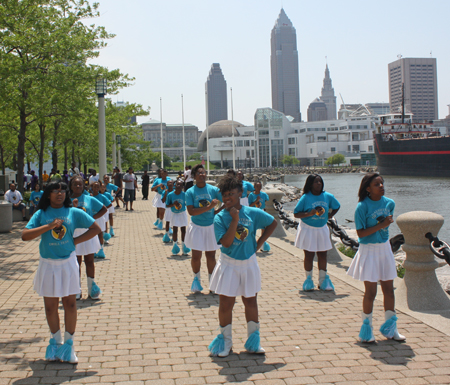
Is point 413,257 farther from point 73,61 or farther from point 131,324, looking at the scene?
point 73,61

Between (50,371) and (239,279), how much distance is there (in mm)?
1909

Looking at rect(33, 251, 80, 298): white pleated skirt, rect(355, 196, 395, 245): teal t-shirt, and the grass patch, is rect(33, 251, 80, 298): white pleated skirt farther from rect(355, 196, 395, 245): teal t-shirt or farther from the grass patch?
the grass patch

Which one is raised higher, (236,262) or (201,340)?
(236,262)

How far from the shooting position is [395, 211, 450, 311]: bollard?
19.0ft

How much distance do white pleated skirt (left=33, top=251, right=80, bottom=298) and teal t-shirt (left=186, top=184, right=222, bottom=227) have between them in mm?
2807

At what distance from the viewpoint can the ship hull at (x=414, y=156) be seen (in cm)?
6756

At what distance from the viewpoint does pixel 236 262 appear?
4.67 m

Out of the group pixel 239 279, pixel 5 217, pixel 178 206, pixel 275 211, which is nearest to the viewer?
pixel 239 279

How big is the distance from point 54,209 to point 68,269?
1.95 ft

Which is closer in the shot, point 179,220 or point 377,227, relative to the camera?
point 377,227

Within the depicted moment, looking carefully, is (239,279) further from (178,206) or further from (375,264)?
(178,206)

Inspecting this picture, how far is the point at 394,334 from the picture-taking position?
5.06 metres

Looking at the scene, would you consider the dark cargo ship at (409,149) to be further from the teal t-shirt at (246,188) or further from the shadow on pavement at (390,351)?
the shadow on pavement at (390,351)

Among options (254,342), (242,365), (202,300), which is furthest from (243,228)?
(202,300)
